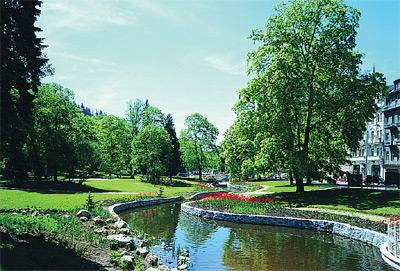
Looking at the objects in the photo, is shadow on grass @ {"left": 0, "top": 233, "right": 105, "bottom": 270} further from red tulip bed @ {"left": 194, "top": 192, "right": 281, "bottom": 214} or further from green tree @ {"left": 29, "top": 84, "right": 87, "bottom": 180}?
green tree @ {"left": 29, "top": 84, "right": 87, "bottom": 180}

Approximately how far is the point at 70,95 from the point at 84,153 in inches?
437

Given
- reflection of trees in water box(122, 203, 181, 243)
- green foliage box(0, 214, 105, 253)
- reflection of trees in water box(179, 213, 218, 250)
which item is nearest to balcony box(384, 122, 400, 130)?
reflection of trees in water box(122, 203, 181, 243)

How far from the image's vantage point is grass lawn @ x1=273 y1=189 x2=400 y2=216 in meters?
29.0

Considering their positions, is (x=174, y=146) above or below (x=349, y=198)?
above

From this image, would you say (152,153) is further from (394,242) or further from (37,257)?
(37,257)

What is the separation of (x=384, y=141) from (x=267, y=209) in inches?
2056

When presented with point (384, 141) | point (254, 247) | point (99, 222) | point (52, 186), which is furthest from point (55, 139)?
point (384, 141)

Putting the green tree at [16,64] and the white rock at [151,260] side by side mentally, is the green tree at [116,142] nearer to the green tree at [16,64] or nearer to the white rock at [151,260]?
the green tree at [16,64]

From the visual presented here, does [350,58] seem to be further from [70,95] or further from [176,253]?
[70,95]

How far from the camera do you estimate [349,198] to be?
34.9 meters

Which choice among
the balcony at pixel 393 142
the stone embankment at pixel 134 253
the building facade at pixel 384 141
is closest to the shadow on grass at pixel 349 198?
the stone embankment at pixel 134 253

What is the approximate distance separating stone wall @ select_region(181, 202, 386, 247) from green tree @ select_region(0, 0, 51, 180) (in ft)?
55.2

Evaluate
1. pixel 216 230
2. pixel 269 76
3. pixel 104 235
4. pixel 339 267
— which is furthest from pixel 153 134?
pixel 339 267

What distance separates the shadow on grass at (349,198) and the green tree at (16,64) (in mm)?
24082
